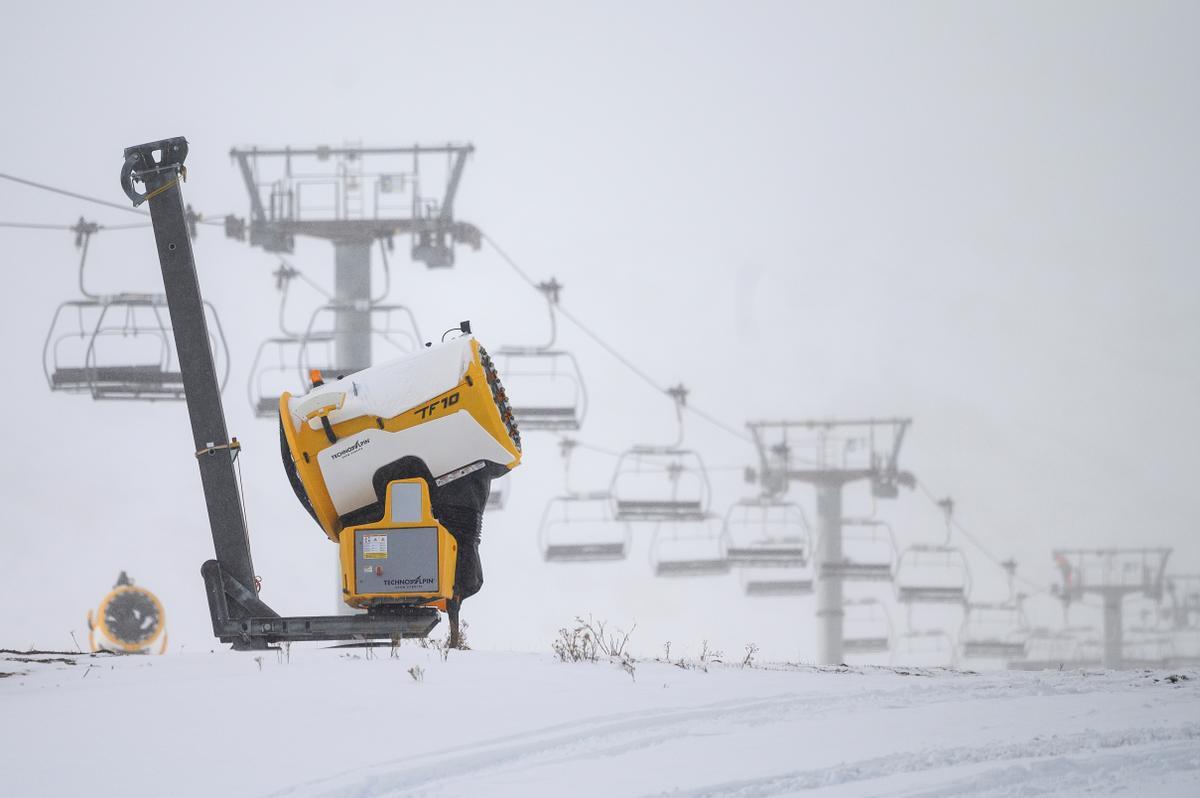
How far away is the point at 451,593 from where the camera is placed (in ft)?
33.4

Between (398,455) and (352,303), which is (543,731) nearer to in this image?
(398,455)

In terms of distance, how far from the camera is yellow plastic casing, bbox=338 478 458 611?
999 centimetres

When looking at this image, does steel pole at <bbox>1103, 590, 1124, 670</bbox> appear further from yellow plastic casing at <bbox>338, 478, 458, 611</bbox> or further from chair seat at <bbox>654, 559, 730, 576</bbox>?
yellow plastic casing at <bbox>338, 478, 458, 611</bbox>

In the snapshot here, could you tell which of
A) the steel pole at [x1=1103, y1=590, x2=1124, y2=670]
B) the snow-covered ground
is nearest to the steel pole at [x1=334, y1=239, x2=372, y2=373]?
the snow-covered ground

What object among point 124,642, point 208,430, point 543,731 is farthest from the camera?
point 124,642

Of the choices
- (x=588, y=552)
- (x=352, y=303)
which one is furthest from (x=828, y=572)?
(x=352, y=303)

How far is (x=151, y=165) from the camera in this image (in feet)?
34.4

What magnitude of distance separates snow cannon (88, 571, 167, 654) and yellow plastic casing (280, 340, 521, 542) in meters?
6.96

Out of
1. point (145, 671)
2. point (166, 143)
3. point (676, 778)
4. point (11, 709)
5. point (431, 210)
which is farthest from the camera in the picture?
point (431, 210)

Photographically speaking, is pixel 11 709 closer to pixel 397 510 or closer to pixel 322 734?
pixel 322 734

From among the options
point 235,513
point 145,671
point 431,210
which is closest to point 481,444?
point 235,513

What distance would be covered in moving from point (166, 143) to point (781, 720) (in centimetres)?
566

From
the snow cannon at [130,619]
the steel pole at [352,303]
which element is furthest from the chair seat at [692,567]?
the snow cannon at [130,619]

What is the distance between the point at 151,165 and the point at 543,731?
5024 millimetres
